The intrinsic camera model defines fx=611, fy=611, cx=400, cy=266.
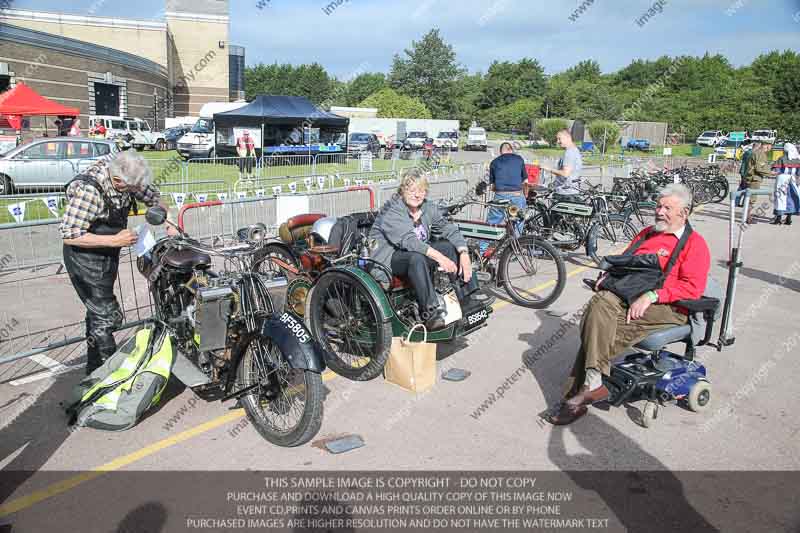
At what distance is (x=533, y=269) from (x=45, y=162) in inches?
554

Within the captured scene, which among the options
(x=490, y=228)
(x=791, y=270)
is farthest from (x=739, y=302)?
(x=490, y=228)

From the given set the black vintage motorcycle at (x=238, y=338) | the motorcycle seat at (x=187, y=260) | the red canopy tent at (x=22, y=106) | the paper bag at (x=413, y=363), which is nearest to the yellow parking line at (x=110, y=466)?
the black vintage motorcycle at (x=238, y=338)

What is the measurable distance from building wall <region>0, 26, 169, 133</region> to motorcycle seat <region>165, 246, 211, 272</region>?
29.1m

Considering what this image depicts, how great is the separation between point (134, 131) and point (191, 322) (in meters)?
32.9

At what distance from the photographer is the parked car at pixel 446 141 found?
4556 centimetres

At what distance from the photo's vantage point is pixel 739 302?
7.23 meters

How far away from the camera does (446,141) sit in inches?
1853

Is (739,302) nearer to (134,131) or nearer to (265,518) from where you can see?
(265,518)

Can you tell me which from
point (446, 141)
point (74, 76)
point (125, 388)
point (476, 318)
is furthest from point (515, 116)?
point (125, 388)

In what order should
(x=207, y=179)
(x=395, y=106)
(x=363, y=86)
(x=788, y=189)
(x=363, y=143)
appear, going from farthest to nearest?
(x=363, y=86)
(x=395, y=106)
(x=363, y=143)
(x=207, y=179)
(x=788, y=189)

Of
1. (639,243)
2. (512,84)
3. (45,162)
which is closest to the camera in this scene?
(639,243)

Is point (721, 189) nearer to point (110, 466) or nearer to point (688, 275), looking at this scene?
point (688, 275)

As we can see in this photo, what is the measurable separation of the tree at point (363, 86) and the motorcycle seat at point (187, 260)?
89.9 m

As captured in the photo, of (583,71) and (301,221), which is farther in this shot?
(583,71)
